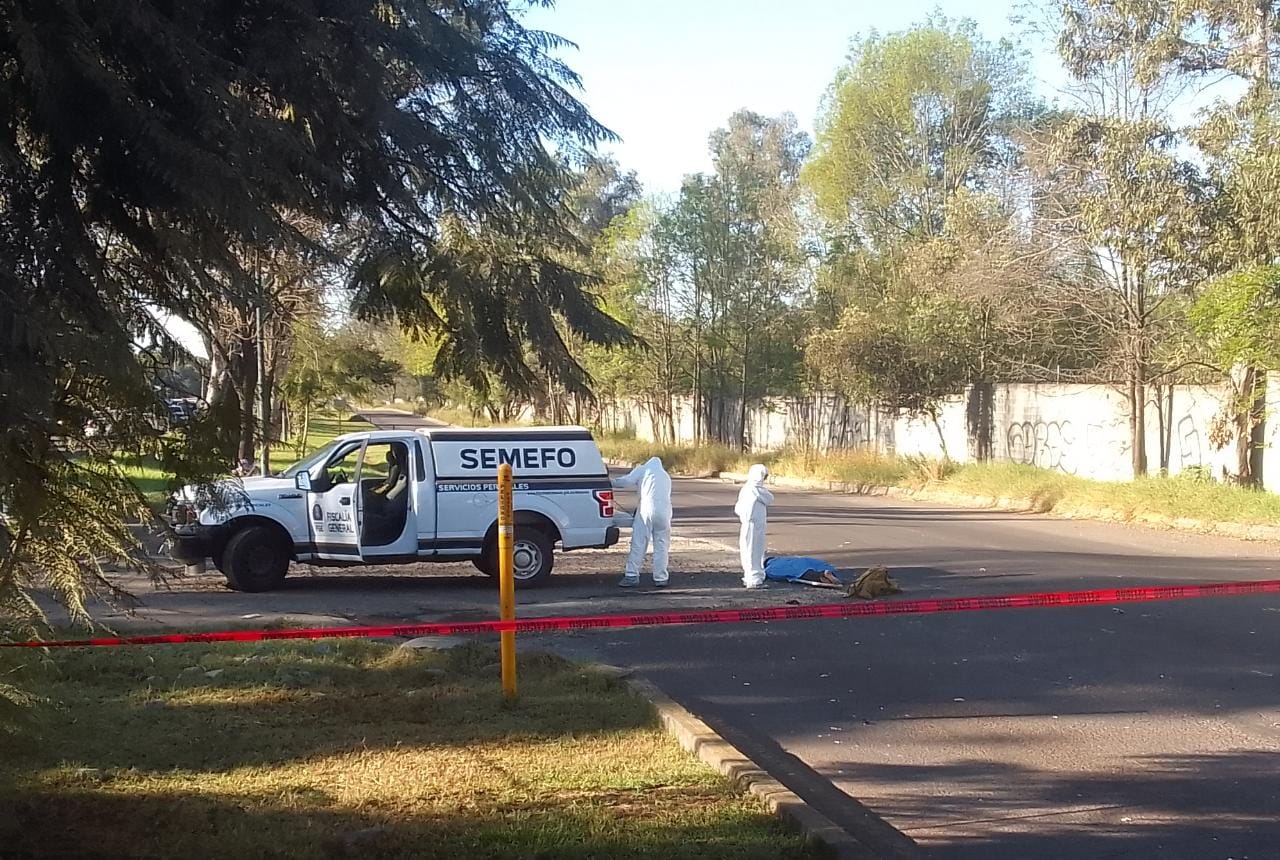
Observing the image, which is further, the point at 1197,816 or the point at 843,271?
the point at 843,271

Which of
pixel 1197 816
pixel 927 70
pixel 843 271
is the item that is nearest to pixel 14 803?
pixel 1197 816

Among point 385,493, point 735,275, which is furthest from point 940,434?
point 385,493

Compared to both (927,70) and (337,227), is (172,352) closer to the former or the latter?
(337,227)

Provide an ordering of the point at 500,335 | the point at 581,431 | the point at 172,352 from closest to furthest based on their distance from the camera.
Result: the point at 172,352
the point at 500,335
the point at 581,431

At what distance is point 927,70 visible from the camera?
44.5m

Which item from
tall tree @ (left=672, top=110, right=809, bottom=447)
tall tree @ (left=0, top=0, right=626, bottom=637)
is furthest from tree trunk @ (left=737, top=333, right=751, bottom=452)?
tall tree @ (left=0, top=0, right=626, bottom=637)

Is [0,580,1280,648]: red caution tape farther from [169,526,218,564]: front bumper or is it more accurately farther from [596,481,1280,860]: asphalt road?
[169,526,218,564]: front bumper

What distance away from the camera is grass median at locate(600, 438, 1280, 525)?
20.7m

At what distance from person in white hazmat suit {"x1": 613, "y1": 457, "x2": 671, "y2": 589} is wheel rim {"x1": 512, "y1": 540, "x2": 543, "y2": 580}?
3.35 feet

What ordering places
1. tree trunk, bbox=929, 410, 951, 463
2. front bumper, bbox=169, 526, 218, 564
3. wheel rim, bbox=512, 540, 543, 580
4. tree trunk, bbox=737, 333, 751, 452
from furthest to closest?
1. tree trunk, bbox=737, 333, 751, 452
2. tree trunk, bbox=929, 410, 951, 463
3. wheel rim, bbox=512, 540, 543, 580
4. front bumper, bbox=169, 526, 218, 564

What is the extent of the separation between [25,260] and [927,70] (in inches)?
1717

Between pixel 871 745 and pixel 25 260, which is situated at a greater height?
pixel 25 260

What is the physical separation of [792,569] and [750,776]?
839 centimetres

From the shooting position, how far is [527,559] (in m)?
14.8
